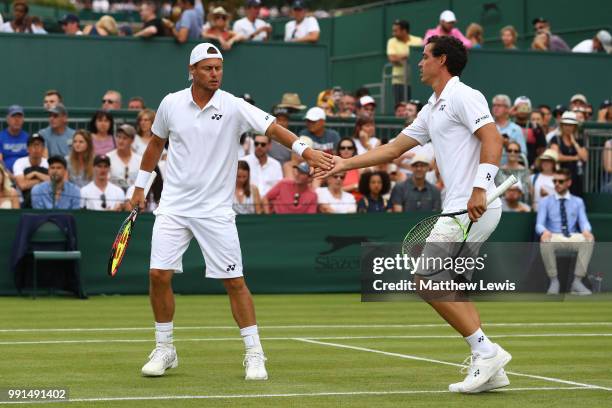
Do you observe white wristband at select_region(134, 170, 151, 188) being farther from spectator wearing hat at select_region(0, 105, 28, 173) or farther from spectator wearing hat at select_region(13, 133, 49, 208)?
spectator wearing hat at select_region(0, 105, 28, 173)

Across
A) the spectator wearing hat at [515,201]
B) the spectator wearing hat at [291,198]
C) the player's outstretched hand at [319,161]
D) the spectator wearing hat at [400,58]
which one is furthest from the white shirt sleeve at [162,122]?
the spectator wearing hat at [400,58]

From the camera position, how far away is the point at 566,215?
1925 centimetres

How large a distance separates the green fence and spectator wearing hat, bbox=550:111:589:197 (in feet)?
10.4

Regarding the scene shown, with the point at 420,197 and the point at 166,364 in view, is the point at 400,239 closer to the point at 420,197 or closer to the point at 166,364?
the point at 420,197

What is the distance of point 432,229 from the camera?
347 inches

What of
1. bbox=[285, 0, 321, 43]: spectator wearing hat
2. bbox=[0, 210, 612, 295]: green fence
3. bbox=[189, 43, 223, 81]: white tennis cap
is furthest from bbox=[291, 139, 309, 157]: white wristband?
bbox=[285, 0, 321, 43]: spectator wearing hat

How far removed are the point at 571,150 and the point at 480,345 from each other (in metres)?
12.9

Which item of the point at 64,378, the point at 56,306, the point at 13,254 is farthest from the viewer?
the point at 13,254

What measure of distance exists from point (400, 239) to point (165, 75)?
20.1 ft

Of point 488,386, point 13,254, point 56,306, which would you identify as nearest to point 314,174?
point 488,386

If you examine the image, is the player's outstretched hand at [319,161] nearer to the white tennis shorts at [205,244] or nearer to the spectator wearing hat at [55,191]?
the white tennis shorts at [205,244]

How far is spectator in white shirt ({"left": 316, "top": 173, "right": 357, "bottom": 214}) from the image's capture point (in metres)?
18.9

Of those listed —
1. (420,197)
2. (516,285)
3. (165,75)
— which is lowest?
(516,285)

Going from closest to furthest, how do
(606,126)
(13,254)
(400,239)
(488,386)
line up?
(488,386), (13,254), (400,239), (606,126)
